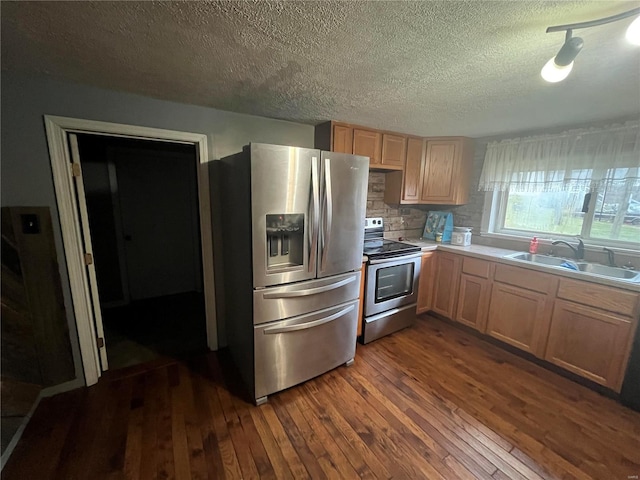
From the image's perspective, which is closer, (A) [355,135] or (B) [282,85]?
(B) [282,85]

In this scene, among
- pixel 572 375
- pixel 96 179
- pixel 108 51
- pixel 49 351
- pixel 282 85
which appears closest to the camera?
pixel 108 51

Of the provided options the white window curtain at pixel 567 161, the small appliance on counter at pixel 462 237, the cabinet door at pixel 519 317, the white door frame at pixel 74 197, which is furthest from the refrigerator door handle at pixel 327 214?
the white window curtain at pixel 567 161

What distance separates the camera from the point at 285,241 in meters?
1.93

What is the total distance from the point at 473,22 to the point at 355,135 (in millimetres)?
1598

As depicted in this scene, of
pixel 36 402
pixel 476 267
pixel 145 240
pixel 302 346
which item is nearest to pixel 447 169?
pixel 476 267

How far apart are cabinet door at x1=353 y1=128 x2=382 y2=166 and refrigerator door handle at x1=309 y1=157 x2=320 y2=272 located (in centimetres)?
101

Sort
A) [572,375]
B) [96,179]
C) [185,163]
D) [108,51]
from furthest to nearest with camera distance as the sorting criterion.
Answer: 1. [185,163]
2. [96,179]
3. [572,375]
4. [108,51]

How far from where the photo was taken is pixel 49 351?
5.99 feet

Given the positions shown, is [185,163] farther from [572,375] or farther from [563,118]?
[572,375]

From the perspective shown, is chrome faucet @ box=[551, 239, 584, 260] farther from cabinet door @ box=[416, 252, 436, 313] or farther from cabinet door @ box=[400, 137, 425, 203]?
cabinet door @ box=[400, 137, 425, 203]

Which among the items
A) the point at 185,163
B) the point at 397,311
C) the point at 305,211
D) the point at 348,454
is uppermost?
the point at 185,163

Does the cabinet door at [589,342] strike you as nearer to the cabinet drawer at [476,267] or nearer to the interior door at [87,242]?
the cabinet drawer at [476,267]

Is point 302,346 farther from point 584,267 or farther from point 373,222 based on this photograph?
point 584,267

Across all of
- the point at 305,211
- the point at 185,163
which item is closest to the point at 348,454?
the point at 305,211
